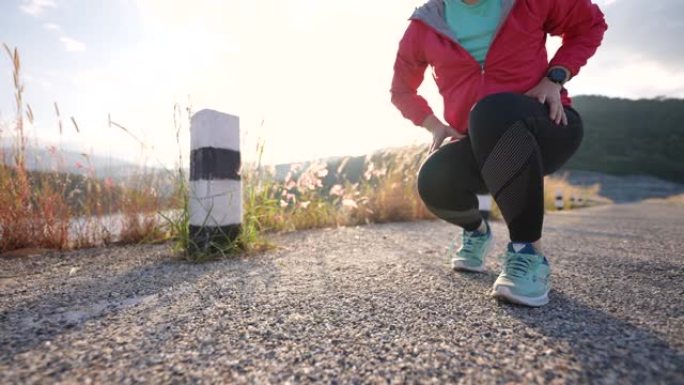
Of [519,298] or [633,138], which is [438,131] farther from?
[633,138]

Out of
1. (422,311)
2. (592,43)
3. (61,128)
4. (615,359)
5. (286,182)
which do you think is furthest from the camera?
(286,182)

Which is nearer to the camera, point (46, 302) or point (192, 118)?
point (46, 302)

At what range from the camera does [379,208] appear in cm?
444

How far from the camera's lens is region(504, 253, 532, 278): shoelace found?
118 cm

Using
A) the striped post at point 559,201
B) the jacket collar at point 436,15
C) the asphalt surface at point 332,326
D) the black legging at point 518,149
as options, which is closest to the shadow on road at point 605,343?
Result: the asphalt surface at point 332,326

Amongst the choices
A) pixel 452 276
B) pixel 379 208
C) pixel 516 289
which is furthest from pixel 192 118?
pixel 379 208

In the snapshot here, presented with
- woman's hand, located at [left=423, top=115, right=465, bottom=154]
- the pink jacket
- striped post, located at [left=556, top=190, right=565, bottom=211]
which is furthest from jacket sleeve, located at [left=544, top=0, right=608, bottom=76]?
striped post, located at [left=556, top=190, right=565, bottom=211]

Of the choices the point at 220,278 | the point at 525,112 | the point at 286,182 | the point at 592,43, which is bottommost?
the point at 220,278

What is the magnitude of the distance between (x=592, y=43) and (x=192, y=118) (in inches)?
73.0

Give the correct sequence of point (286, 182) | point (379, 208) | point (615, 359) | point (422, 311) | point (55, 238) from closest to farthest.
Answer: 1. point (615, 359)
2. point (422, 311)
3. point (55, 238)
4. point (286, 182)
5. point (379, 208)

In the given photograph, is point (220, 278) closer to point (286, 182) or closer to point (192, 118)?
point (192, 118)

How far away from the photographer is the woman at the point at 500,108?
47.7 inches

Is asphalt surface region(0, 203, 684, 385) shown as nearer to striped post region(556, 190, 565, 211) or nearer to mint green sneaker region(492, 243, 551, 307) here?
mint green sneaker region(492, 243, 551, 307)

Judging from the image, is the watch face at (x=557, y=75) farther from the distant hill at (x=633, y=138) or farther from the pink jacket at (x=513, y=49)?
the distant hill at (x=633, y=138)
